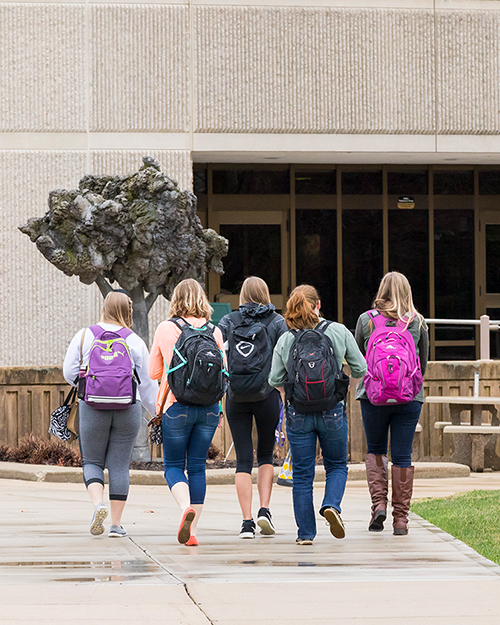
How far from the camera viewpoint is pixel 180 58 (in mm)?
15633

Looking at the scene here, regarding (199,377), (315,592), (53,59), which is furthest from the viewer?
(53,59)

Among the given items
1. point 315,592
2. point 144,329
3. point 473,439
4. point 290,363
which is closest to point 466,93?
point 473,439

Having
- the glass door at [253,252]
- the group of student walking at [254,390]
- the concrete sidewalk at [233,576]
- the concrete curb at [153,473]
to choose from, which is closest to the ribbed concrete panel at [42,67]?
the glass door at [253,252]

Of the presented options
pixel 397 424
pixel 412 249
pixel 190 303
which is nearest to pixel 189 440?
pixel 190 303

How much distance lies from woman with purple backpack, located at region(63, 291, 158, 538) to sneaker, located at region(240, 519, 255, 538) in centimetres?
85

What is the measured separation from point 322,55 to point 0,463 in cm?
810

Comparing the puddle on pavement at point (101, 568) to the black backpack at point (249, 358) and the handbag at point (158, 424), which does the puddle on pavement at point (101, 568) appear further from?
the black backpack at point (249, 358)

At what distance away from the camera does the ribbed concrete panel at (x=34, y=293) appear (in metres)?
15.4

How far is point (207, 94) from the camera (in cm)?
1569

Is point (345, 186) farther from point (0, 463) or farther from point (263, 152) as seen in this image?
point (0, 463)

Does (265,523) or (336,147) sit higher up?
(336,147)

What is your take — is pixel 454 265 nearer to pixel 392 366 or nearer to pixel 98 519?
pixel 392 366

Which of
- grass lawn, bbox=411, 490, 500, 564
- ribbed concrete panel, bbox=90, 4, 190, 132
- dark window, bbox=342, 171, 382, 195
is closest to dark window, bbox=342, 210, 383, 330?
dark window, bbox=342, 171, 382, 195

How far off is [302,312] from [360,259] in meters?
11.3
